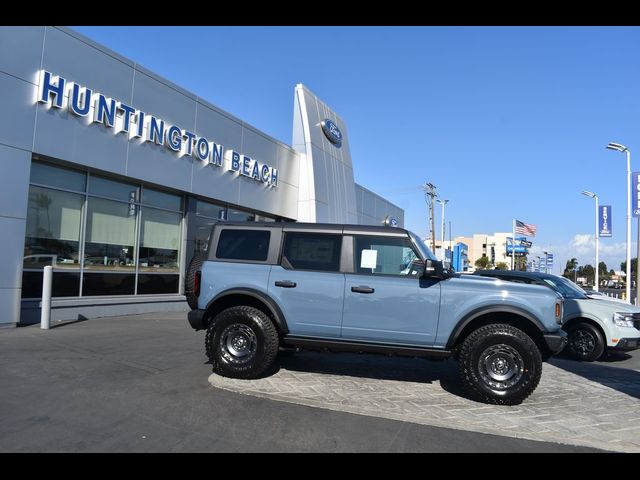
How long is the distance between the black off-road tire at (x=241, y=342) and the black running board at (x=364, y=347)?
0.31m

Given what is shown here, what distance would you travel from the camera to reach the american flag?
1792 inches

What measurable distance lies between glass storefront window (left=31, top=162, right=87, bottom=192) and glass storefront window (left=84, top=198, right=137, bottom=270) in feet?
1.66

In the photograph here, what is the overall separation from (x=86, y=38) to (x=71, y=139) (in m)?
2.30

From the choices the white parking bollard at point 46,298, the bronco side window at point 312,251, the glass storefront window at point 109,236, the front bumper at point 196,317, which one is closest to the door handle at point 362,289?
the bronco side window at point 312,251

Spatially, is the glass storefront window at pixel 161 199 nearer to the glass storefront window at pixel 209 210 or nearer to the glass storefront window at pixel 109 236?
the glass storefront window at pixel 109 236

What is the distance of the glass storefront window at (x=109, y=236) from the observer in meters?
11.4

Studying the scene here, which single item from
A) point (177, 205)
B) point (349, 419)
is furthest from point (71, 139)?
point (349, 419)

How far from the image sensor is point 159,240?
44.5ft

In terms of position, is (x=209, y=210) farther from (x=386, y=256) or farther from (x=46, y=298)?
(x=386, y=256)

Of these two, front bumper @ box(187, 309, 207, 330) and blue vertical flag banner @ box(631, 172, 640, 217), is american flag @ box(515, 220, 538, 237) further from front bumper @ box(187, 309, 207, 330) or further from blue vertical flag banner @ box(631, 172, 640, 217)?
front bumper @ box(187, 309, 207, 330)

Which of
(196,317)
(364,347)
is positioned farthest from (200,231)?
(364,347)

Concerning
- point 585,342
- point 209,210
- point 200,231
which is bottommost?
point 585,342

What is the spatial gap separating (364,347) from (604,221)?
26870 mm
